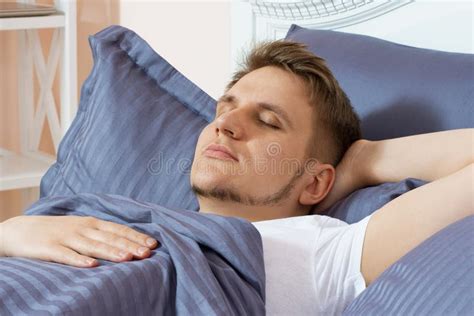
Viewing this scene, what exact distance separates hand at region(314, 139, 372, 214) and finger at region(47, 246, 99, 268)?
17.5 inches

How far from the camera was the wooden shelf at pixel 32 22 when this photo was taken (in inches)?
101

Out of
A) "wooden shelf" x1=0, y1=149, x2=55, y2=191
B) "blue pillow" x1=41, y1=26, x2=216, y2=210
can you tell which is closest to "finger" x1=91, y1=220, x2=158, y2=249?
"blue pillow" x1=41, y1=26, x2=216, y2=210

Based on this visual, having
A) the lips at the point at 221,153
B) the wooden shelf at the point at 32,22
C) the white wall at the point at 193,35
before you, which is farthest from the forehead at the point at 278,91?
the wooden shelf at the point at 32,22

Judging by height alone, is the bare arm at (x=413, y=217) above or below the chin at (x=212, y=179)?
above

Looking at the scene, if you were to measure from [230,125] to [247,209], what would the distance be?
0.45ft

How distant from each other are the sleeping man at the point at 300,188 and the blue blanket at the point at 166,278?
42mm

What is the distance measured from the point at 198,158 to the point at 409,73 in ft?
1.27

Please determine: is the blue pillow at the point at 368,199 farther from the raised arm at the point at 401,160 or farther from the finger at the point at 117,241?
the finger at the point at 117,241

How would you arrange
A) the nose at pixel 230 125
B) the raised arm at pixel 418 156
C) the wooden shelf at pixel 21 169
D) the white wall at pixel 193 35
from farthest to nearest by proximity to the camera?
the wooden shelf at pixel 21 169 < the white wall at pixel 193 35 < the nose at pixel 230 125 < the raised arm at pixel 418 156

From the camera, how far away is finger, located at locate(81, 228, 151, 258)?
1268 millimetres

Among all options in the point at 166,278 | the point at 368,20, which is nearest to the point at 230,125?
the point at 166,278

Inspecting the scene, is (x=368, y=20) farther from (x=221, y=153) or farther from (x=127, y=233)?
(x=127, y=233)

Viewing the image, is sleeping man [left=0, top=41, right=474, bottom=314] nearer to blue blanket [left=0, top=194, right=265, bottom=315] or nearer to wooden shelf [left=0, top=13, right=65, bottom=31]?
blue blanket [left=0, top=194, right=265, bottom=315]

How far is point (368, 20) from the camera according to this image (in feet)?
6.11
